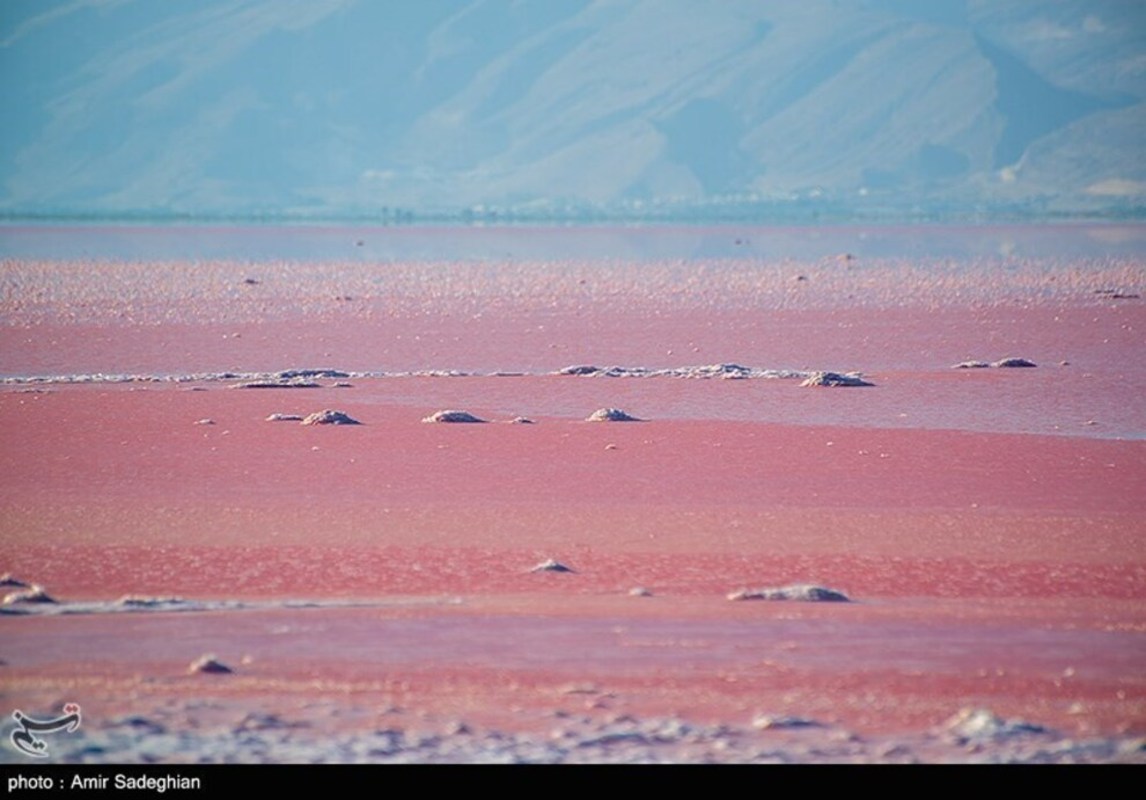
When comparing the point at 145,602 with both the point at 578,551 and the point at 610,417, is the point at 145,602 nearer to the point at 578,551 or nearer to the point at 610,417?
the point at 578,551

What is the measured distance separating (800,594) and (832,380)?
8922mm

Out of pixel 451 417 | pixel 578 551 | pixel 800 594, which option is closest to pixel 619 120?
pixel 451 417

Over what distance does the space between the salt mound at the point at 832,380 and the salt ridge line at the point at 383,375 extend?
33cm

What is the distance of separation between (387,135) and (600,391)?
17229cm

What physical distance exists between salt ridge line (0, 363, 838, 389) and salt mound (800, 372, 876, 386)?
1.07ft

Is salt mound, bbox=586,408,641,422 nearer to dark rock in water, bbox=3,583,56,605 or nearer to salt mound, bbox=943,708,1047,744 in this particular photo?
dark rock in water, bbox=3,583,56,605

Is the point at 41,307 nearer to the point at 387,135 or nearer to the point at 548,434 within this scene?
the point at 548,434

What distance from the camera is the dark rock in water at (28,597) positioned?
26.6 feet

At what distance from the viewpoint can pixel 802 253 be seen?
50.3m

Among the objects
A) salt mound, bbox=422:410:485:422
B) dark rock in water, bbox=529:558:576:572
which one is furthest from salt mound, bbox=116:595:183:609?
salt mound, bbox=422:410:485:422

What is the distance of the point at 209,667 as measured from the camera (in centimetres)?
700

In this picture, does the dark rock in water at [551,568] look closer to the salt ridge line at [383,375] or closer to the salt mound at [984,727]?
the salt mound at [984,727]

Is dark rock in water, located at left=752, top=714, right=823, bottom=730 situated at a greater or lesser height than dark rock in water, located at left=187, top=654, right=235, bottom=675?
lesser

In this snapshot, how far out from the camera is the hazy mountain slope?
515ft
